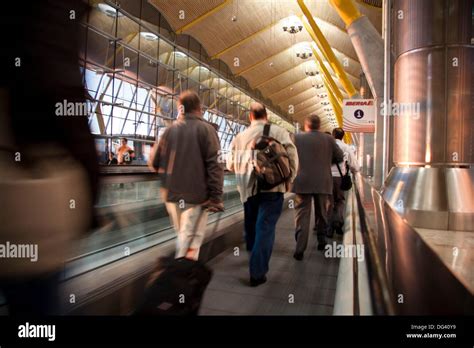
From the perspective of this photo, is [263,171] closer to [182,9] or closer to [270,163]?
[270,163]

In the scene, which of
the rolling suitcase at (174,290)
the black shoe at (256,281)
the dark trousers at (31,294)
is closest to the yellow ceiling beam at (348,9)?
the black shoe at (256,281)

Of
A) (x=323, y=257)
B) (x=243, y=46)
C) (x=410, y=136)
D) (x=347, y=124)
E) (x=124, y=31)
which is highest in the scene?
(x=243, y=46)

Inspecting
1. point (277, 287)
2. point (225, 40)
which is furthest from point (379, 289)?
point (225, 40)

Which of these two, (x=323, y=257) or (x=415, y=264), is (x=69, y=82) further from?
(x=323, y=257)

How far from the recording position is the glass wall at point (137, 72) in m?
12.3

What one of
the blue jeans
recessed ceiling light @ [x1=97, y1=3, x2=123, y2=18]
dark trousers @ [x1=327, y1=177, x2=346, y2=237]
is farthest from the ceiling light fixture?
the blue jeans

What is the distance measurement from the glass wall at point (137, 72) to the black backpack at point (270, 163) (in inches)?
319

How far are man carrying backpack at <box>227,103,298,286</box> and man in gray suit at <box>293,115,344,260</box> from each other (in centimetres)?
94

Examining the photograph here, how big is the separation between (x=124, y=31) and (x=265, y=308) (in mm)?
14941

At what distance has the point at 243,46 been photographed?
2197 centimetres

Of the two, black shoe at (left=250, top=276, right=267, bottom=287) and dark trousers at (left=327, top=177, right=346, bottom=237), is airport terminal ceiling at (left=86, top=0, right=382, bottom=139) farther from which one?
black shoe at (left=250, top=276, right=267, bottom=287)

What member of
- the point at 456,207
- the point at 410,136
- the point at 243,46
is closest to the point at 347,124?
the point at 410,136

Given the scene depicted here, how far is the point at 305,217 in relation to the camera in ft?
12.1

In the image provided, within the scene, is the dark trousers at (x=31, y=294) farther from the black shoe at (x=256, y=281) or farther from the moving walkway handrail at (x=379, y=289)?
the black shoe at (x=256, y=281)
